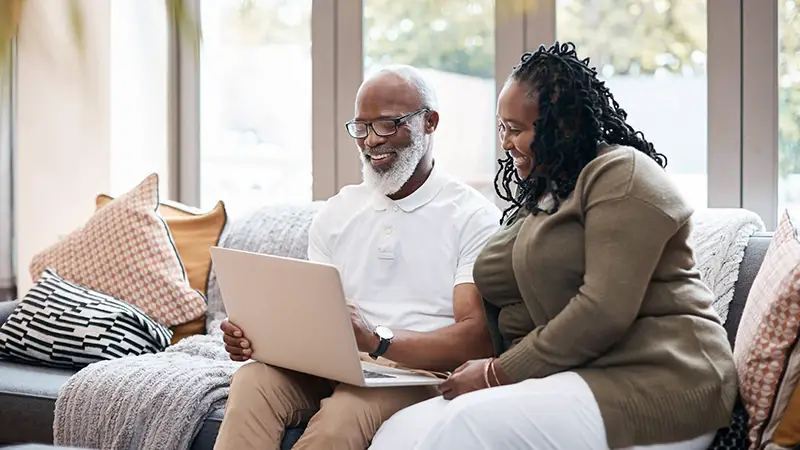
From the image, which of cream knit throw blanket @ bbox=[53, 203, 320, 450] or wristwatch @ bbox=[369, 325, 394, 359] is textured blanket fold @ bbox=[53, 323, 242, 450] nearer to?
cream knit throw blanket @ bbox=[53, 203, 320, 450]

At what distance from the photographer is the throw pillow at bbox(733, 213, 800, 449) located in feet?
5.67

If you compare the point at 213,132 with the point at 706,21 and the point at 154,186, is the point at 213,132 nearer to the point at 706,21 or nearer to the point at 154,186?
the point at 154,186

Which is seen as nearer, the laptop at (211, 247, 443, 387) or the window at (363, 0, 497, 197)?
the laptop at (211, 247, 443, 387)

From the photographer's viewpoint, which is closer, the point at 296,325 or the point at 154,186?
the point at 296,325

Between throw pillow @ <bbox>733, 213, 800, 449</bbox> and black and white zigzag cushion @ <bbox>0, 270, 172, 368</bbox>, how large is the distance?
1615 mm

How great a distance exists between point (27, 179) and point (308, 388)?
1.36 meters

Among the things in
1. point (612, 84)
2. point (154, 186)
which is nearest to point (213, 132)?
point (154, 186)

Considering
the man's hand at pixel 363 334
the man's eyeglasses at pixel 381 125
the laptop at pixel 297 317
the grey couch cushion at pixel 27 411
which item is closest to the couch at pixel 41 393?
the grey couch cushion at pixel 27 411

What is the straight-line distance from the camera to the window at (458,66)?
3215mm

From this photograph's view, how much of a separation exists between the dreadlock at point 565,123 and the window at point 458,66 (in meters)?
1.31

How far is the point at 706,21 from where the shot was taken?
9.29 feet

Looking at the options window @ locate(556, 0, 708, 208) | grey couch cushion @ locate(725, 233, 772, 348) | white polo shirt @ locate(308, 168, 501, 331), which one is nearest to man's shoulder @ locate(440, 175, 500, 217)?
white polo shirt @ locate(308, 168, 501, 331)

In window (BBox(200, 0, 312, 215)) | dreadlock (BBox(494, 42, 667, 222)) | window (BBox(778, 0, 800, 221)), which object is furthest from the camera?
window (BBox(200, 0, 312, 215))

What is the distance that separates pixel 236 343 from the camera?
2.04 m
